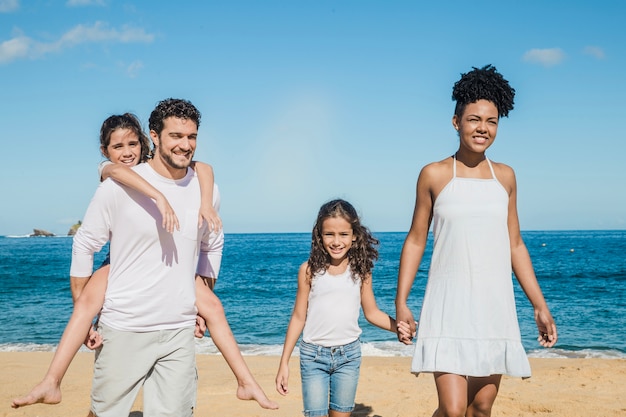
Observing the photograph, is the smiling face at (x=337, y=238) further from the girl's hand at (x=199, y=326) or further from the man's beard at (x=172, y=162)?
the man's beard at (x=172, y=162)

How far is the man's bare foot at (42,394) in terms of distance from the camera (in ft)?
11.1

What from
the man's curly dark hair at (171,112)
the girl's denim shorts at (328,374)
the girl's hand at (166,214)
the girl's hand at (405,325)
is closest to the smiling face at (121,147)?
the man's curly dark hair at (171,112)

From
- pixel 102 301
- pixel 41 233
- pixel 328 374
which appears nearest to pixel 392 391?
pixel 328 374

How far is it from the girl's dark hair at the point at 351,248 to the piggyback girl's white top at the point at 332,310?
0.18ft

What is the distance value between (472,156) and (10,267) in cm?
3841

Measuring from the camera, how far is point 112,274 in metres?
3.62

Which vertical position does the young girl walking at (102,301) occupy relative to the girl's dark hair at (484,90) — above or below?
below

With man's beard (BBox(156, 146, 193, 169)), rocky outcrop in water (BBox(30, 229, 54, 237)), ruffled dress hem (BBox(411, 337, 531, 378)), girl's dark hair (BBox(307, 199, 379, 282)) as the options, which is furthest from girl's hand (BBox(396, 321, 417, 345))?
rocky outcrop in water (BBox(30, 229, 54, 237))

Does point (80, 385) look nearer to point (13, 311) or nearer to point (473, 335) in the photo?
point (473, 335)

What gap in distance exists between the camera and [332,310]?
4.33 m

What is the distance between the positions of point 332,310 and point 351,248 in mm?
462

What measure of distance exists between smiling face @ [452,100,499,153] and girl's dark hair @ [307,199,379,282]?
1064mm

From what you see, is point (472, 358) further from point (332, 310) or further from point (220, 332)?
point (220, 332)

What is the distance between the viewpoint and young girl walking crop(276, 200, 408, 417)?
426 cm
